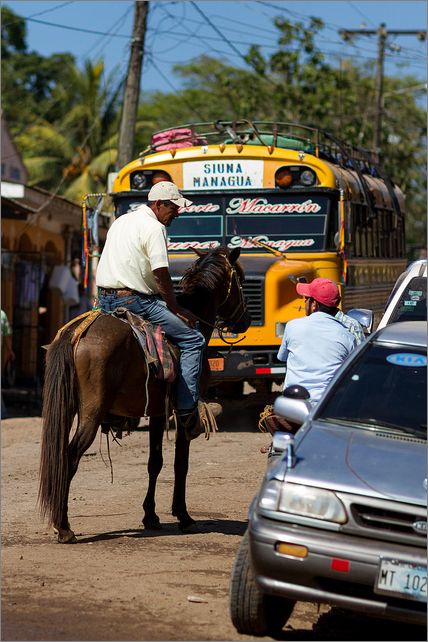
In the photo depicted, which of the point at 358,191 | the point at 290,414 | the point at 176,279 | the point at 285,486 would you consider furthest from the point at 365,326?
the point at 358,191

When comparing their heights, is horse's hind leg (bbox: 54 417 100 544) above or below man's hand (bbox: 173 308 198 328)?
below

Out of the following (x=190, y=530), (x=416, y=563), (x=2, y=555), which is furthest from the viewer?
(x=190, y=530)

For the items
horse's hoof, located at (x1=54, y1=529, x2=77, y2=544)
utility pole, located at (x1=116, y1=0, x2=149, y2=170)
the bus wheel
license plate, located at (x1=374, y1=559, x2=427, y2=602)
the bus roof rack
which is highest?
utility pole, located at (x1=116, y1=0, x2=149, y2=170)

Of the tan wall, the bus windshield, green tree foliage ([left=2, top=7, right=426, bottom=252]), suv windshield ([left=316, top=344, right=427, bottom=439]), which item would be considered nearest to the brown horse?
suv windshield ([left=316, top=344, right=427, bottom=439])

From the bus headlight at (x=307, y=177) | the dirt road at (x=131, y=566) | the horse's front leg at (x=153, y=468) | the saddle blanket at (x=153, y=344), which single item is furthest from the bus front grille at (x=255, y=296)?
the saddle blanket at (x=153, y=344)

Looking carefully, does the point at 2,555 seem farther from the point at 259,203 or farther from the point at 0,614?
the point at 259,203

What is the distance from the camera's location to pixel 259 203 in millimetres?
15055

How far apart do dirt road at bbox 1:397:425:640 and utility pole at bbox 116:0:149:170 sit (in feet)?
31.7

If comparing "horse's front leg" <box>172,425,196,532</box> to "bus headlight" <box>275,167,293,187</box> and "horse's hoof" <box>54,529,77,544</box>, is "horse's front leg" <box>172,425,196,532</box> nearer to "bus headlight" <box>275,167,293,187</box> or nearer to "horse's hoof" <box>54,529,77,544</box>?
"horse's hoof" <box>54,529,77,544</box>

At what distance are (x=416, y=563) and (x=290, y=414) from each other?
139cm

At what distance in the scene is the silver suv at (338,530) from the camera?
18.2 feet

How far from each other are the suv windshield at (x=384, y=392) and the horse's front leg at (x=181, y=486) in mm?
2701

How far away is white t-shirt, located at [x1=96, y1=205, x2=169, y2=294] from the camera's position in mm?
8922

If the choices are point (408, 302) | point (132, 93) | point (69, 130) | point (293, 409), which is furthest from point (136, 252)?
point (69, 130)
